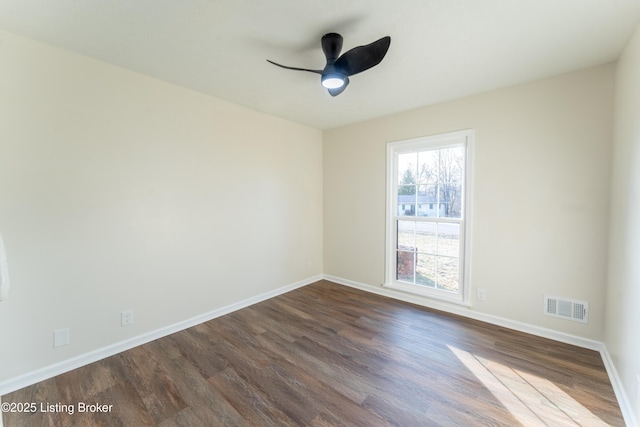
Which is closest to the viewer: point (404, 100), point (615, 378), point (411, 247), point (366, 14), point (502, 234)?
point (366, 14)

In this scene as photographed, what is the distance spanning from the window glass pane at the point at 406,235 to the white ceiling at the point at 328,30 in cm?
164

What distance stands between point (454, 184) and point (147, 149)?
321cm

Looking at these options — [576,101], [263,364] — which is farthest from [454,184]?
[263,364]

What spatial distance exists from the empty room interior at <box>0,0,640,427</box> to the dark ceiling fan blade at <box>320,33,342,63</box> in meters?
0.01

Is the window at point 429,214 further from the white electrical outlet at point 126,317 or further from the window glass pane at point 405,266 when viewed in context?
the white electrical outlet at point 126,317

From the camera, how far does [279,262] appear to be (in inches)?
146

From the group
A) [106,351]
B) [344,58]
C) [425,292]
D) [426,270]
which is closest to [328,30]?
[344,58]

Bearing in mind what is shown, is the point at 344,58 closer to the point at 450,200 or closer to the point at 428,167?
the point at 428,167

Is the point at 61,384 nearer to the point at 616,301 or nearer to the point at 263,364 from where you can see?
the point at 263,364

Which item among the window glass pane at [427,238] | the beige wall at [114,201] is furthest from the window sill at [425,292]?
the beige wall at [114,201]

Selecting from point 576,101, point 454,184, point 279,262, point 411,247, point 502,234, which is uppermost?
point 576,101

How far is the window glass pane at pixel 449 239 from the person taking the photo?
3061mm

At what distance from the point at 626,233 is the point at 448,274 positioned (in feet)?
5.13

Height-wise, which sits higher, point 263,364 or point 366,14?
point 366,14
